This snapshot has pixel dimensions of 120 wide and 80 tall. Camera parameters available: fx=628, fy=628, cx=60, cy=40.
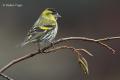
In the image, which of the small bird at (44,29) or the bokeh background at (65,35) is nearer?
the small bird at (44,29)

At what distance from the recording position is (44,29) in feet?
5.16

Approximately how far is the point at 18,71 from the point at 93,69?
1.81ft

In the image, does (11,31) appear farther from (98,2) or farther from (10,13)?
(98,2)

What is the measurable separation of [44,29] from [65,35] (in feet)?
8.59

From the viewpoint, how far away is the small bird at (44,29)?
1.32 m

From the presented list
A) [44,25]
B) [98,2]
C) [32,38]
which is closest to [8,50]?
[98,2]

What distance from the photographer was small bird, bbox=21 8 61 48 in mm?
1321

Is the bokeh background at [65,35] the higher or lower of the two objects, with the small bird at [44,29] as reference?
lower

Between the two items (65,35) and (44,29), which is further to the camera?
(65,35)

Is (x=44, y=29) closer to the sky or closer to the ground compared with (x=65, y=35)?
closer to the sky

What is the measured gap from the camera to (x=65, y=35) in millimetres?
4191

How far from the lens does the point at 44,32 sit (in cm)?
155

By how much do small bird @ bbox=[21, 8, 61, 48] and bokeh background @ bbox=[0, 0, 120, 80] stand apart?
2245 mm

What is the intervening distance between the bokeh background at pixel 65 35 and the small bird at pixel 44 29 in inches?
88.4
